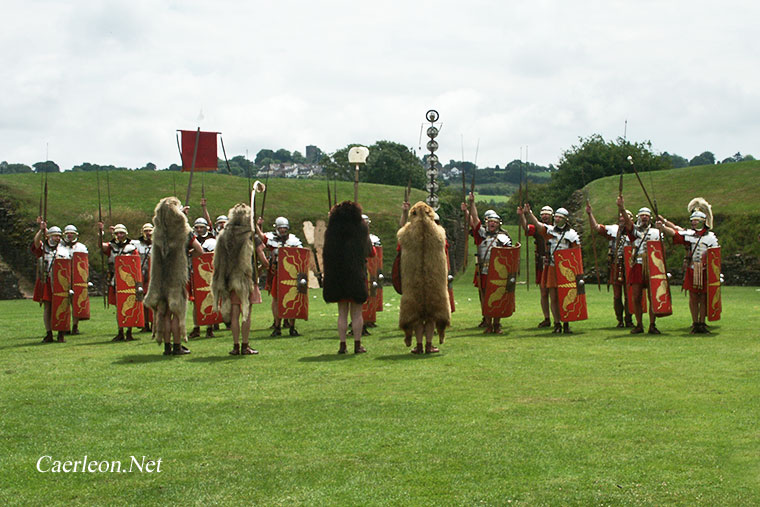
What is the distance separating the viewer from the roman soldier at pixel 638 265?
14.8m

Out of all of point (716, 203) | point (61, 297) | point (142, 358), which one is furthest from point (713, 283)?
point (716, 203)

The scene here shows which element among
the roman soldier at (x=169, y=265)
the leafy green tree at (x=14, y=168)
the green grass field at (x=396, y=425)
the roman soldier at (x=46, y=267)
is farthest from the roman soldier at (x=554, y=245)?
the leafy green tree at (x=14, y=168)

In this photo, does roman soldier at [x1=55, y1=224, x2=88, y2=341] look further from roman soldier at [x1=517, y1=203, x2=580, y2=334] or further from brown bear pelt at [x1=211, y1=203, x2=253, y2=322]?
roman soldier at [x1=517, y1=203, x2=580, y2=334]

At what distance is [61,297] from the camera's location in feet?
50.8

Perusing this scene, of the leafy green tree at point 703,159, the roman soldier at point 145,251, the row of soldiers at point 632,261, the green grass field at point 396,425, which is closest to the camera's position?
the green grass field at point 396,425

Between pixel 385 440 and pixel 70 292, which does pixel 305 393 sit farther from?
pixel 70 292

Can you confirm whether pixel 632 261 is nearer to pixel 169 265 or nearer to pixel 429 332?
pixel 429 332

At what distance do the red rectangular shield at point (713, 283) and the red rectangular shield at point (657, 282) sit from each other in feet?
2.36

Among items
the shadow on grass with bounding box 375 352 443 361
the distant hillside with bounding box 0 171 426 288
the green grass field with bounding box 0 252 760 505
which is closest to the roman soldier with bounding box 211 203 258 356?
the green grass field with bounding box 0 252 760 505

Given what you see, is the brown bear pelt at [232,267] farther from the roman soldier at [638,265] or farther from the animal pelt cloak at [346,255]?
the roman soldier at [638,265]

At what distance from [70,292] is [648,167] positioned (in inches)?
2519

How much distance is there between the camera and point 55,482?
19.6ft

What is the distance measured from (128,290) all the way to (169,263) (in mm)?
3443

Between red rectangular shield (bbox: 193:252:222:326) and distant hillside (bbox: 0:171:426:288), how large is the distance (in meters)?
24.0
